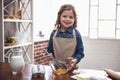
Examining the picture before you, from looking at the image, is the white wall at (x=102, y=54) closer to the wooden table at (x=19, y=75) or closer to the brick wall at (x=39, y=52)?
the brick wall at (x=39, y=52)

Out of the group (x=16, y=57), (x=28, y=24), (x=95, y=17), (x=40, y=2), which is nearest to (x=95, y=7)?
(x=95, y=17)

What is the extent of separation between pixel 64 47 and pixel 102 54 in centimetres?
251


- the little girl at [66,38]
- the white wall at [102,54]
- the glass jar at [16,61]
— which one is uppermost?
the little girl at [66,38]

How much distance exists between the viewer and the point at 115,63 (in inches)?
155

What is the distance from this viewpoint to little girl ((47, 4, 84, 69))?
1546 mm

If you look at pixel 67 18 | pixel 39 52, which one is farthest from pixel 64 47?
pixel 39 52

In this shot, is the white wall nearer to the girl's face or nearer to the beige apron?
the beige apron

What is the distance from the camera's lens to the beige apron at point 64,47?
162 centimetres

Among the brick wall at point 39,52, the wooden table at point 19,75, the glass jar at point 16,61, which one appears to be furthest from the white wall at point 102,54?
the glass jar at point 16,61

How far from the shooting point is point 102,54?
4.01 m

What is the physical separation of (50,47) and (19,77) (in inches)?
20.8

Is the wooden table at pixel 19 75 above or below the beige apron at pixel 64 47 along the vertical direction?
below

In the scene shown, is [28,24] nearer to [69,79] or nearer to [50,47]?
[50,47]

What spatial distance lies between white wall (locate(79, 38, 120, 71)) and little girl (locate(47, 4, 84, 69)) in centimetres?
243
